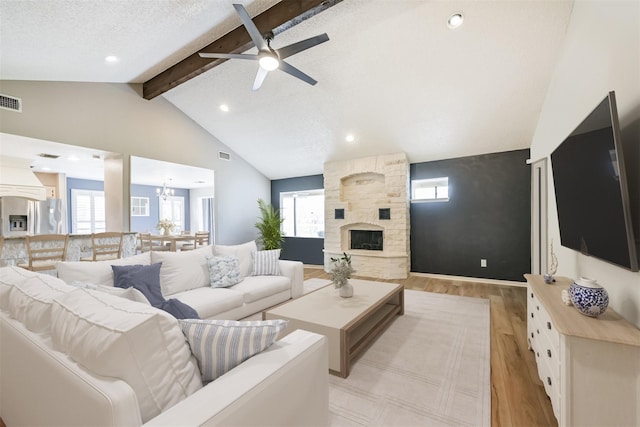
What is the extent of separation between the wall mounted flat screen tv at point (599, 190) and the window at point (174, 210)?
942cm

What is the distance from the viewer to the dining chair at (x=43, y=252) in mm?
3277

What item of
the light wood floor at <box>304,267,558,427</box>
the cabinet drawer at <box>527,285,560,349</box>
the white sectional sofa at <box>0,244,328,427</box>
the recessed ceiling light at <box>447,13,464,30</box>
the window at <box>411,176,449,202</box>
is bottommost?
the light wood floor at <box>304,267,558,427</box>

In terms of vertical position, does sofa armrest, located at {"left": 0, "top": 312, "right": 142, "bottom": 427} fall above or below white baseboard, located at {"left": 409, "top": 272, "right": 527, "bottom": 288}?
above

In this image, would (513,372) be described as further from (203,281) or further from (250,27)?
(250,27)

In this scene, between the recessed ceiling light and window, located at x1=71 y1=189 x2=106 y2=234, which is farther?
window, located at x1=71 y1=189 x2=106 y2=234

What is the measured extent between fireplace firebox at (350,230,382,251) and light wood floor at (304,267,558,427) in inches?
81.2

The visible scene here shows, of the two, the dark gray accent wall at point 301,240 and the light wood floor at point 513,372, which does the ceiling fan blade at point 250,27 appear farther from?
the dark gray accent wall at point 301,240

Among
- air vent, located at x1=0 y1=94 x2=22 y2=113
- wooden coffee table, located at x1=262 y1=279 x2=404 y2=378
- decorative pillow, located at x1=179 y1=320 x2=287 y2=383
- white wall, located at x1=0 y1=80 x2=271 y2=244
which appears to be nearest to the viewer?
decorative pillow, located at x1=179 y1=320 x2=287 y2=383

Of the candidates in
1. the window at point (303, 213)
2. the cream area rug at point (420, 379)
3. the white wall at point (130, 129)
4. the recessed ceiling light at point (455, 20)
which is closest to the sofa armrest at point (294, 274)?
the cream area rug at point (420, 379)

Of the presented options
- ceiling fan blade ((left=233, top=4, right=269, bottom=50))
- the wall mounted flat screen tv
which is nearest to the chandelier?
ceiling fan blade ((left=233, top=4, right=269, bottom=50))

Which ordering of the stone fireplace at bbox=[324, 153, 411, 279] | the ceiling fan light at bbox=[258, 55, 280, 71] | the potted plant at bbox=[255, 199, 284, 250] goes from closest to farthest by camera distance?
1. the ceiling fan light at bbox=[258, 55, 280, 71]
2. the stone fireplace at bbox=[324, 153, 411, 279]
3. the potted plant at bbox=[255, 199, 284, 250]

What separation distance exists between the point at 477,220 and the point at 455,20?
11.1 feet

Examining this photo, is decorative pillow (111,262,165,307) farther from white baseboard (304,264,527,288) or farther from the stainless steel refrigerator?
white baseboard (304,264,527,288)

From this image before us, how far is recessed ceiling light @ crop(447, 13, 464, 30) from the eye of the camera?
284 cm
